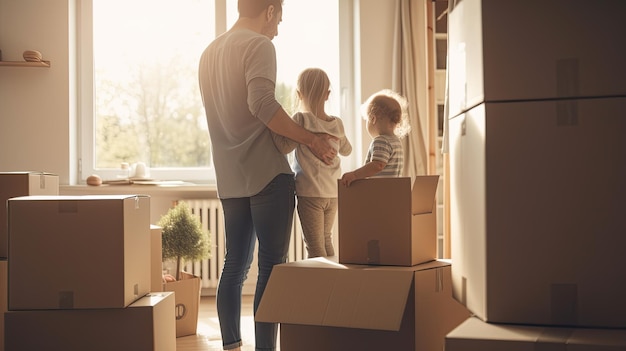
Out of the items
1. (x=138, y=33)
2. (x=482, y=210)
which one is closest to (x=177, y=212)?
(x=138, y=33)

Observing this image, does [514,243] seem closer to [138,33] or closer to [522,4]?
[522,4]

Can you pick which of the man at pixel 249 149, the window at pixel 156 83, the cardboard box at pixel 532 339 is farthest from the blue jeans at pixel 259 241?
the window at pixel 156 83

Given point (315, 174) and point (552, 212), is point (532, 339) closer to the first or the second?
point (552, 212)

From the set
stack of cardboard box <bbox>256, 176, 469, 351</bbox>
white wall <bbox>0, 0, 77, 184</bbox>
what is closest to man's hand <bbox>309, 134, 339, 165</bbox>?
stack of cardboard box <bbox>256, 176, 469, 351</bbox>

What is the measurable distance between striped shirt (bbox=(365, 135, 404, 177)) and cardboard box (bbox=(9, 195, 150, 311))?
0.83 meters

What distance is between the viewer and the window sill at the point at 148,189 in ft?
13.8

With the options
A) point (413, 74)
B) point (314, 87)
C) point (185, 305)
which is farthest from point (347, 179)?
point (413, 74)

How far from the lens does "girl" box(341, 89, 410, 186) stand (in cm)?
239

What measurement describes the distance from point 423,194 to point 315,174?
0.52 metres

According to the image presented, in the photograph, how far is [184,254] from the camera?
133 inches

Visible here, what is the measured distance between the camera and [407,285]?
74.4 inches

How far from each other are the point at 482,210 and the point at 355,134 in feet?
9.60

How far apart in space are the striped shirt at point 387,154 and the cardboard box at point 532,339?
99 cm

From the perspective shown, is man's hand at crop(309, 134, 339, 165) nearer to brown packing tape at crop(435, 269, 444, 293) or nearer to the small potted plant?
brown packing tape at crop(435, 269, 444, 293)
